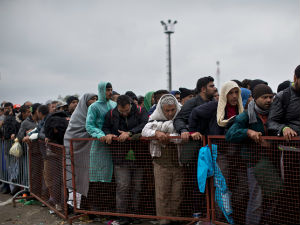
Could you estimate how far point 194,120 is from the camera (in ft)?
15.0

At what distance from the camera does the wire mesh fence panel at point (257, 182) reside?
3.66m

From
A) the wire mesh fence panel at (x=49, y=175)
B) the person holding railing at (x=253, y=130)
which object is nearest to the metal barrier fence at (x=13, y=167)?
the wire mesh fence panel at (x=49, y=175)

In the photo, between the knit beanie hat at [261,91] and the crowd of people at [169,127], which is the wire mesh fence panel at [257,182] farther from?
the knit beanie hat at [261,91]

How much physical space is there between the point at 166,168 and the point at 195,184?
0.50 meters

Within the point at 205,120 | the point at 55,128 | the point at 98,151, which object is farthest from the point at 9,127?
the point at 205,120

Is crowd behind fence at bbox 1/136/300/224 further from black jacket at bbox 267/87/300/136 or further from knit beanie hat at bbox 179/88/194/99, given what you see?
knit beanie hat at bbox 179/88/194/99

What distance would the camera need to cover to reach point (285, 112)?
3793 millimetres

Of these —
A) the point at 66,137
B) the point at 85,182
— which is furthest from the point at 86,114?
the point at 85,182

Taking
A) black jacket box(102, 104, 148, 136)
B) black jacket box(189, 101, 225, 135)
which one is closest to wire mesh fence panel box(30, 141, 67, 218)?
black jacket box(102, 104, 148, 136)

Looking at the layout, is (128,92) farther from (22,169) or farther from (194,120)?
(194,120)

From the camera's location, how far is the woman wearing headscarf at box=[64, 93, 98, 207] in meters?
5.34

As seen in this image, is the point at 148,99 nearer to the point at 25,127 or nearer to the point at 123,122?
the point at 123,122

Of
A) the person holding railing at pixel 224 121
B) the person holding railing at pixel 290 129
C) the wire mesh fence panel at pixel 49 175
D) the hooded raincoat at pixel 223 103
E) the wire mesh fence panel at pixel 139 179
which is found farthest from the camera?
the wire mesh fence panel at pixel 49 175

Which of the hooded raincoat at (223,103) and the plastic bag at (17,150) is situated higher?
the hooded raincoat at (223,103)
